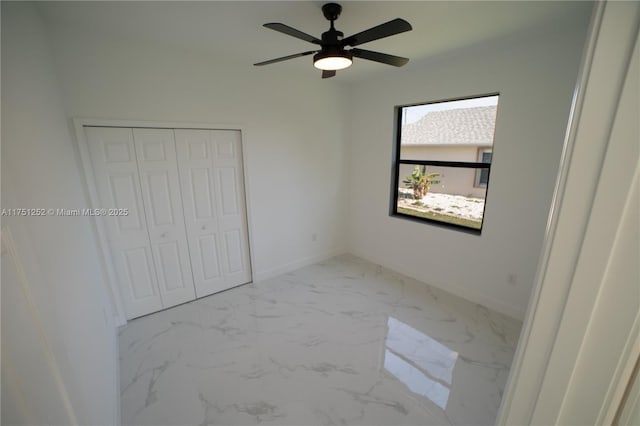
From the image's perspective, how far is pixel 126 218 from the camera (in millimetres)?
2539

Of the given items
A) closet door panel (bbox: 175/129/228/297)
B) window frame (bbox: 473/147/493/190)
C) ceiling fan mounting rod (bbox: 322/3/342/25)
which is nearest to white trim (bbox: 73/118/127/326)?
closet door panel (bbox: 175/129/228/297)

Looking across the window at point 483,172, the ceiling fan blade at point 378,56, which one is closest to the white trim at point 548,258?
the ceiling fan blade at point 378,56

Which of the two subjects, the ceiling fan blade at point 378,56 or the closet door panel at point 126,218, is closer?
the ceiling fan blade at point 378,56

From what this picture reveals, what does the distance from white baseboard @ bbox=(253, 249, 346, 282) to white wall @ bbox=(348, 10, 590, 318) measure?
0.99m

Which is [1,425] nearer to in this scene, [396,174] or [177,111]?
[177,111]

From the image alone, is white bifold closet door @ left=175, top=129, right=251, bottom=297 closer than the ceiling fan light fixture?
No

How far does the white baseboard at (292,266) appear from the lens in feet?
11.4

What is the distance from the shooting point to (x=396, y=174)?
3.62 metres

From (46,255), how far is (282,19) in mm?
2095

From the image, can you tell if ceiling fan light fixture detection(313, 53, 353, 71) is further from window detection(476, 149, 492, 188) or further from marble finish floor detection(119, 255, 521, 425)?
marble finish floor detection(119, 255, 521, 425)

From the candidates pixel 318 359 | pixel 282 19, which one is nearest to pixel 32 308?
pixel 318 359

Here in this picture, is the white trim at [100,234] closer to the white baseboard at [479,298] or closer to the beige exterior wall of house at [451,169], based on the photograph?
the white baseboard at [479,298]

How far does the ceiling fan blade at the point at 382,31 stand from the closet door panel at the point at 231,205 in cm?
179

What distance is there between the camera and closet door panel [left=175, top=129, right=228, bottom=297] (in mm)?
2758
